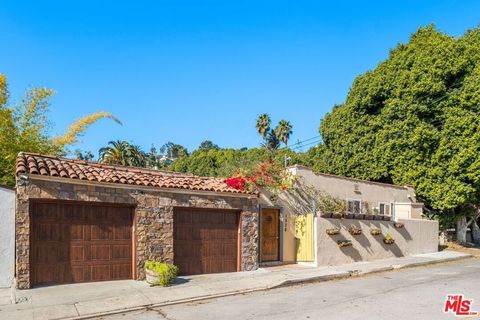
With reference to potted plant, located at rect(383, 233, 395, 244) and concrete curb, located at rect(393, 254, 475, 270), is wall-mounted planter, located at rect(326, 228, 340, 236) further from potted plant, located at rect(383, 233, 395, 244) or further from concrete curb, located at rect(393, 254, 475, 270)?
potted plant, located at rect(383, 233, 395, 244)

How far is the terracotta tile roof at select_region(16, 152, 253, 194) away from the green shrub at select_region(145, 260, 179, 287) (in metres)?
2.31

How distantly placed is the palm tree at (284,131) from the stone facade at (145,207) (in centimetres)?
4692

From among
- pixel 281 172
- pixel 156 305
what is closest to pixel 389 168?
pixel 281 172

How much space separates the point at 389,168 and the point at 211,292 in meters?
17.4

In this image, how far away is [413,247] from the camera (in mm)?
21312

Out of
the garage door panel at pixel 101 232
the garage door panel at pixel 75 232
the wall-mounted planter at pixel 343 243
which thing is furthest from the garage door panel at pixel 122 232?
the wall-mounted planter at pixel 343 243

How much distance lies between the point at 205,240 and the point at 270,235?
3.15 m

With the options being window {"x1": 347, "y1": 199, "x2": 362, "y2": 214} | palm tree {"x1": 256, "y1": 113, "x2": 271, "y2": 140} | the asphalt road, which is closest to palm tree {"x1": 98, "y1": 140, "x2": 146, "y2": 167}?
palm tree {"x1": 256, "y1": 113, "x2": 271, "y2": 140}

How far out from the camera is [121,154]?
4394cm

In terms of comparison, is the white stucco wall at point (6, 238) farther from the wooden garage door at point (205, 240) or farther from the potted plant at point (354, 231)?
the potted plant at point (354, 231)

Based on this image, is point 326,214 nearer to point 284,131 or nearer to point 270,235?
point 270,235

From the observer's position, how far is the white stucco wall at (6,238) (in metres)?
11.4

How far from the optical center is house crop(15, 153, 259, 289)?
11266 mm

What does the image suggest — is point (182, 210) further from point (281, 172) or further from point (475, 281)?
point (475, 281)
